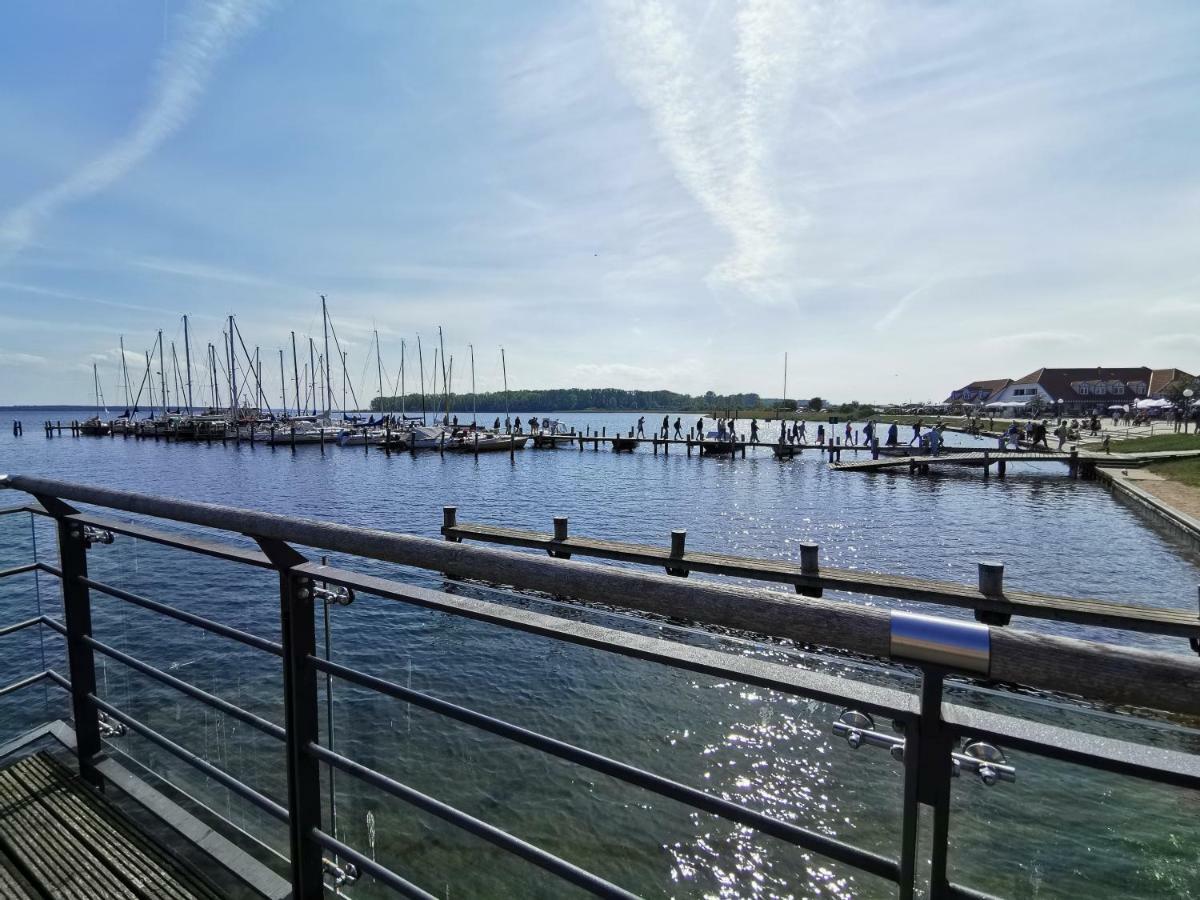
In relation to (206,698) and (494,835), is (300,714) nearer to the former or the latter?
(206,698)

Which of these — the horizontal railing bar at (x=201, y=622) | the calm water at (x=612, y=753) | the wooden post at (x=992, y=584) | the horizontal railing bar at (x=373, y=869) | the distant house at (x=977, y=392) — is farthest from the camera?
the distant house at (x=977, y=392)

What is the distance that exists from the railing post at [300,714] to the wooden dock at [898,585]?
8.74m

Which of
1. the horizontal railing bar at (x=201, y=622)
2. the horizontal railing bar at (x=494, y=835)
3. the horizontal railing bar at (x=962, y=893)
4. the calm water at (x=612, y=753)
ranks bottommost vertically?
the calm water at (x=612, y=753)

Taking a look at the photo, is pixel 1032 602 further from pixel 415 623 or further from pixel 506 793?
pixel 415 623

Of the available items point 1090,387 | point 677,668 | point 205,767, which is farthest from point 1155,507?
point 1090,387

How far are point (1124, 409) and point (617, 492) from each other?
79297mm

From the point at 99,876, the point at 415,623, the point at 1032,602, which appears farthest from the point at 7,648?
the point at 1032,602

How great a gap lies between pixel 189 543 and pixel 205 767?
0.85 metres

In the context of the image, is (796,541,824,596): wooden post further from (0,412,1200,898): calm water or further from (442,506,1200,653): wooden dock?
(0,412,1200,898): calm water

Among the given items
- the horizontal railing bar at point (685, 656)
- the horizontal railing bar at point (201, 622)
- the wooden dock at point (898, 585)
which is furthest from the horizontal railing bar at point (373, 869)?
the wooden dock at point (898, 585)

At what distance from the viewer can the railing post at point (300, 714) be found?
1.93m

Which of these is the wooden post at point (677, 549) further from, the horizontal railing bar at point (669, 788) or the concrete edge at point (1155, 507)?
the concrete edge at point (1155, 507)

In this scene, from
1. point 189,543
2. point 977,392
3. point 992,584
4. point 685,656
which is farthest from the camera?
point 977,392

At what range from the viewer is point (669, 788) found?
1.30 metres
